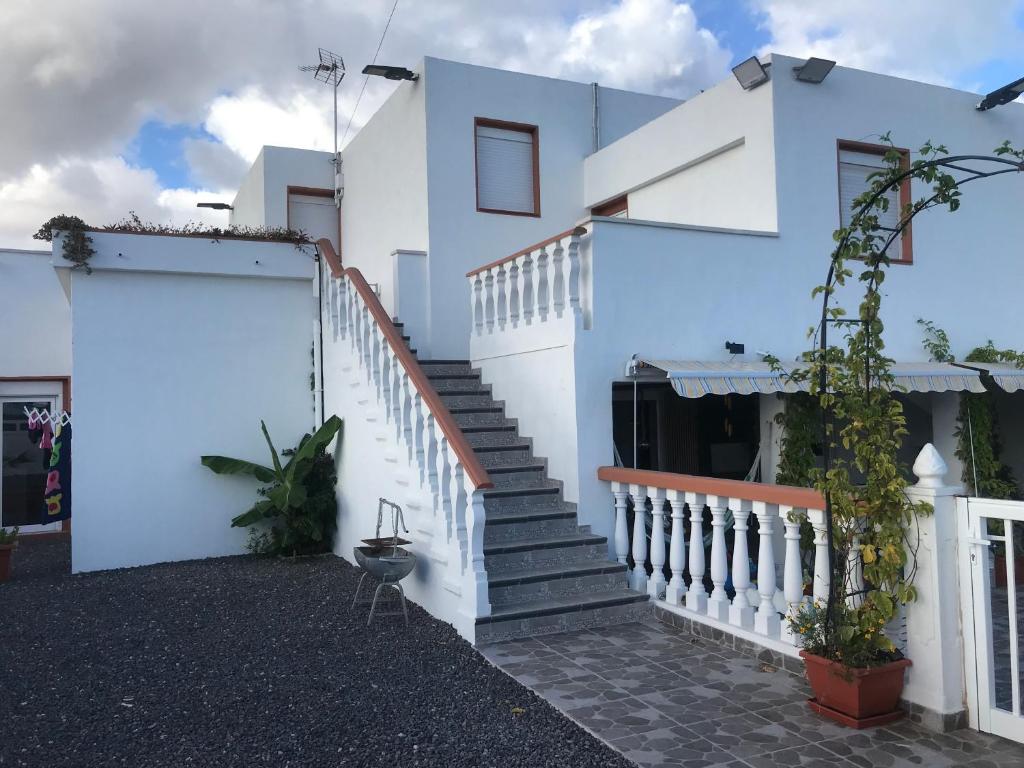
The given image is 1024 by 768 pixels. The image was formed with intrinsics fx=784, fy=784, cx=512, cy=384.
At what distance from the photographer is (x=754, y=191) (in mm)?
9773

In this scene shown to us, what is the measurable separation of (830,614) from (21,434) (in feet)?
43.0

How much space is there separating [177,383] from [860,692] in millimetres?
8664

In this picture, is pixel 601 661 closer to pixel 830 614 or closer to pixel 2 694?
pixel 830 614

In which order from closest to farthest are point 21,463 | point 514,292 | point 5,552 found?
point 514,292, point 5,552, point 21,463

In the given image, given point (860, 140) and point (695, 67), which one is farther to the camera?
A: point (695, 67)

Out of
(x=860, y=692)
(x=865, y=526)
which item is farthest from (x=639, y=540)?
(x=860, y=692)

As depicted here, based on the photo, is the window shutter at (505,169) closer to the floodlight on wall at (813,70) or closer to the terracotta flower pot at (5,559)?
the floodlight on wall at (813,70)

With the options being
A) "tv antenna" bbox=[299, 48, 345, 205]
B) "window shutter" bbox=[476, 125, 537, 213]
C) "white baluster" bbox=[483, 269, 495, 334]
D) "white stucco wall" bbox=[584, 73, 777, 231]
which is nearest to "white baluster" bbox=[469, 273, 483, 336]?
"white baluster" bbox=[483, 269, 495, 334]

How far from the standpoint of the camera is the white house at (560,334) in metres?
7.00

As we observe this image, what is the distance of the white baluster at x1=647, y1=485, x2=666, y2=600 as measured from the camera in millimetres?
6934

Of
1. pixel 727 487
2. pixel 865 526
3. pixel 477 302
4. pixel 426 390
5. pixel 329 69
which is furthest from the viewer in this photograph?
pixel 329 69

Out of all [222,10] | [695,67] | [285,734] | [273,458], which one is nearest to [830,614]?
[285,734]

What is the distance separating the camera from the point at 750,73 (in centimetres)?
953

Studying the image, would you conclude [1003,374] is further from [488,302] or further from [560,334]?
[488,302]
